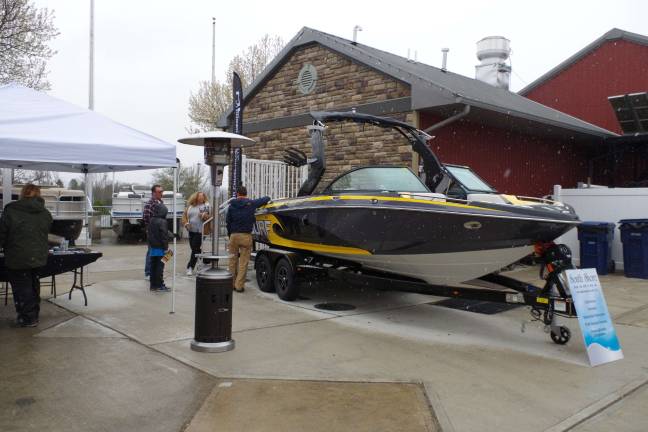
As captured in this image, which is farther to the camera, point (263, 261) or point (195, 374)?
point (263, 261)

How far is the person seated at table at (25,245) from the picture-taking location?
20.5ft

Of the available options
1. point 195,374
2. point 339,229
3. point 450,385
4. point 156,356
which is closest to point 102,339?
point 156,356

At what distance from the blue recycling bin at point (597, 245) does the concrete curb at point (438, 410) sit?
8153 mm

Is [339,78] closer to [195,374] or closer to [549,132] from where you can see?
[549,132]

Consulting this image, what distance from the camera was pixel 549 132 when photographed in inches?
550

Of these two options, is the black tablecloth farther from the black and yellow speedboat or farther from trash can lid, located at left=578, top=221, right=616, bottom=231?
trash can lid, located at left=578, top=221, right=616, bottom=231

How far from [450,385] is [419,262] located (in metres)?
2.23

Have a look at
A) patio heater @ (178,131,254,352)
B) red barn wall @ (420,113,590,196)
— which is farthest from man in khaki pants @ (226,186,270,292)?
red barn wall @ (420,113,590,196)

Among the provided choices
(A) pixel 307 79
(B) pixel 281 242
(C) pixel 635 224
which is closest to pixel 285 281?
(B) pixel 281 242

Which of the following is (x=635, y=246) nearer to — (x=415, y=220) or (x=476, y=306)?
(x=476, y=306)

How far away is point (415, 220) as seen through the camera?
21.1ft

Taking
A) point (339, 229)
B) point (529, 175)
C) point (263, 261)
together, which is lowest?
point (263, 261)

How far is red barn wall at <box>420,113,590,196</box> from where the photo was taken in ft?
38.1

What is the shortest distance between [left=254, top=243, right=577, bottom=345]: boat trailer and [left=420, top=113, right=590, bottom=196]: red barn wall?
4189 millimetres
